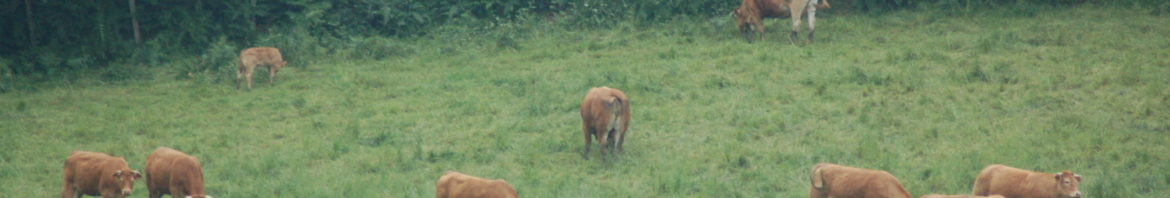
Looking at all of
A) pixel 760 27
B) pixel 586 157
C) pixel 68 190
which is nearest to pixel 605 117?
pixel 586 157

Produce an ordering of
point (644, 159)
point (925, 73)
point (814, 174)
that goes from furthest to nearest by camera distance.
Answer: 1. point (925, 73)
2. point (644, 159)
3. point (814, 174)

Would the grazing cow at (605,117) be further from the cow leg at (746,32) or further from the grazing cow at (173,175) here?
the cow leg at (746,32)

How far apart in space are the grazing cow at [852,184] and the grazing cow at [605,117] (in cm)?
289

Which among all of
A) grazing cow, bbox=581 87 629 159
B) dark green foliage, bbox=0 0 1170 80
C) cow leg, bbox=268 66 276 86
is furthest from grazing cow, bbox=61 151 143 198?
dark green foliage, bbox=0 0 1170 80

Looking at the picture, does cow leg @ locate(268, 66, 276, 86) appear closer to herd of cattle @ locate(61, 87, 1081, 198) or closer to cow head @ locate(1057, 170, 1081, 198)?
herd of cattle @ locate(61, 87, 1081, 198)

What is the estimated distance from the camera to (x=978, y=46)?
1741cm

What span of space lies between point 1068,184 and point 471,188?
5413mm

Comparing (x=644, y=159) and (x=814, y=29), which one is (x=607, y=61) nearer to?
(x=814, y=29)

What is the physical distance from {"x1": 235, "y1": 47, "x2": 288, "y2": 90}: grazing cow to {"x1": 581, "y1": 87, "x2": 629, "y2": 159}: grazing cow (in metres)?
8.01

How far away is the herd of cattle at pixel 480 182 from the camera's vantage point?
30.0ft

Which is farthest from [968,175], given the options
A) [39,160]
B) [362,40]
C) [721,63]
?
[362,40]

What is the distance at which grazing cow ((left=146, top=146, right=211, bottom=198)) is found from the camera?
1018 centimetres

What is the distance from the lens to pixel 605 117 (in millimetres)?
11992

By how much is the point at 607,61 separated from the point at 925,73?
18.7ft
